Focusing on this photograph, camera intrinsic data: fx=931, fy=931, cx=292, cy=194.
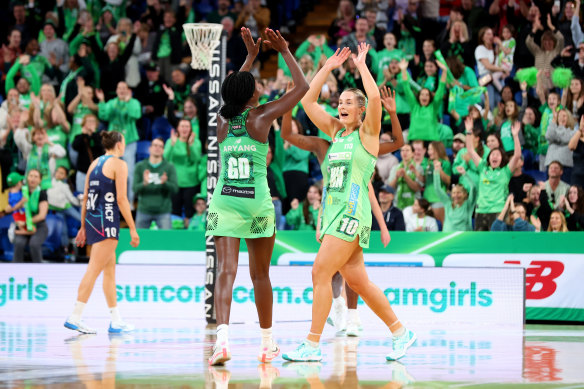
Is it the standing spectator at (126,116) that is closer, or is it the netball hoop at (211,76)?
the netball hoop at (211,76)

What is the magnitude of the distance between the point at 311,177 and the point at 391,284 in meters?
4.79

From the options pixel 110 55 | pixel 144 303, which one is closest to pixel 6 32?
pixel 110 55

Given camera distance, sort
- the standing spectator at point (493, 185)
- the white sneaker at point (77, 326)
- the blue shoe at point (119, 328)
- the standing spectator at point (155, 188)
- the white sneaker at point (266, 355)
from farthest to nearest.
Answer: the standing spectator at point (155, 188)
the standing spectator at point (493, 185)
the blue shoe at point (119, 328)
the white sneaker at point (77, 326)
the white sneaker at point (266, 355)

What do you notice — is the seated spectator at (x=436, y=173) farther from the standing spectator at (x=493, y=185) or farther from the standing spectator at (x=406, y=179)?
the standing spectator at (x=493, y=185)

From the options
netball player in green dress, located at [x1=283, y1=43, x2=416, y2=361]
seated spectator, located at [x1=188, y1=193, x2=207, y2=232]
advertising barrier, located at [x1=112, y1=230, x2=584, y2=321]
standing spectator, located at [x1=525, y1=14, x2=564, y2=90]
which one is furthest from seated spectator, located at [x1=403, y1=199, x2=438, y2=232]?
netball player in green dress, located at [x1=283, y1=43, x2=416, y2=361]

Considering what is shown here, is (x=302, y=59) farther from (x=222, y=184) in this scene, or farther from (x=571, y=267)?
(x=222, y=184)

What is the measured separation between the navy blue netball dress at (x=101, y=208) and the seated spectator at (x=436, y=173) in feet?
21.3

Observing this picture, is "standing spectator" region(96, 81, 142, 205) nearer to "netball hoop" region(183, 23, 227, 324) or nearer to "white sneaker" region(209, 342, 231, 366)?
"netball hoop" region(183, 23, 227, 324)

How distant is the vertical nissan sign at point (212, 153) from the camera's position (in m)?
12.8

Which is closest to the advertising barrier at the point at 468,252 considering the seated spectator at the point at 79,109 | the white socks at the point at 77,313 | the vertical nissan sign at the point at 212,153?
the vertical nissan sign at the point at 212,153

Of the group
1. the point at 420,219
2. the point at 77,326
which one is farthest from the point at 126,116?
the point at 77,326

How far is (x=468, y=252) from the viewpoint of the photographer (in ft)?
48.6

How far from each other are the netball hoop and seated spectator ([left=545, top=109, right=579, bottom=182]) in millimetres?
6593

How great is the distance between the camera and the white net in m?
12.7
